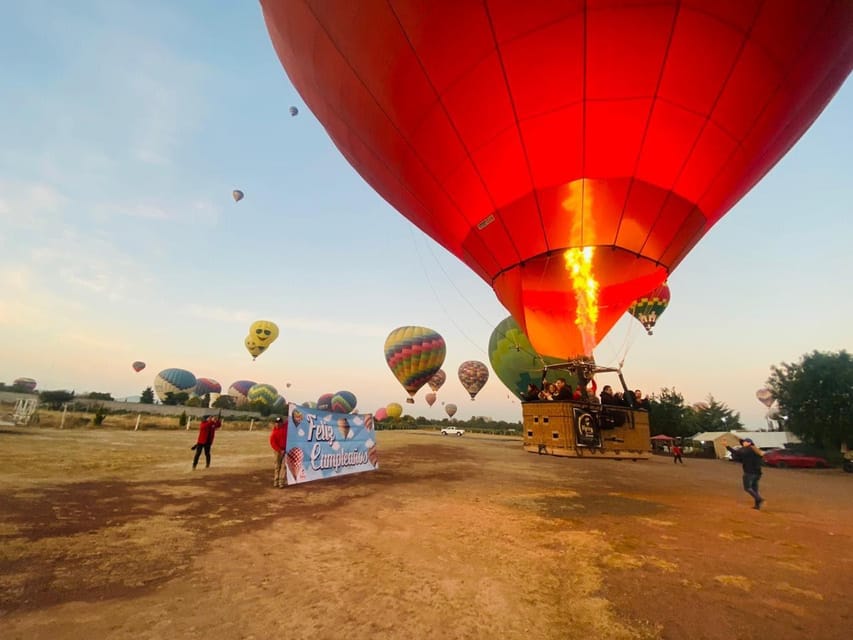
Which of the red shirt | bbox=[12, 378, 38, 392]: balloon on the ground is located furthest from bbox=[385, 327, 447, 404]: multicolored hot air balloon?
bbox=[12, 378, 38, 392]: balloon on the ground

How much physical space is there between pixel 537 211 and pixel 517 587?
211 inches

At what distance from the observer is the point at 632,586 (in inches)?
135

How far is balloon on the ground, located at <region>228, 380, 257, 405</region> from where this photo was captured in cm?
8069

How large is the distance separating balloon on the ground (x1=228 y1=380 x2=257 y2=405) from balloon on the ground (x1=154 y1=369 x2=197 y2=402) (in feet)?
40.0

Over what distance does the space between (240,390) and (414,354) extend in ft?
213

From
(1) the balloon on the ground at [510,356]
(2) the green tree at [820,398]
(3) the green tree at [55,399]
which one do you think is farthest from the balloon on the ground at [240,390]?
(2) the green tree at [820,398]

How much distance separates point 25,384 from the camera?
84125 mm

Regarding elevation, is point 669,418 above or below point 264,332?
below

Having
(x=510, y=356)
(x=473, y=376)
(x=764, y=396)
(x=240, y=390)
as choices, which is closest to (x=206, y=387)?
(x=240, y=390)

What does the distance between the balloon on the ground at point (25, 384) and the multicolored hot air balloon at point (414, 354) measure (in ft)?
313

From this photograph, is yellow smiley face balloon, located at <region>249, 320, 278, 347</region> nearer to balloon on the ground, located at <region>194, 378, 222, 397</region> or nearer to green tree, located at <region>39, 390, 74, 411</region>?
green tree, located at <region>39, 390, 74, 411</region>

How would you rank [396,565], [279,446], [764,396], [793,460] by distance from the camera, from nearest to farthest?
1. [396,565]
2. [279,446]
3. [793,460]
4. [764,396]

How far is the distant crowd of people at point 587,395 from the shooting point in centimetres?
564

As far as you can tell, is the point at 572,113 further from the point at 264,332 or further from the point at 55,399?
the point at 55,399
